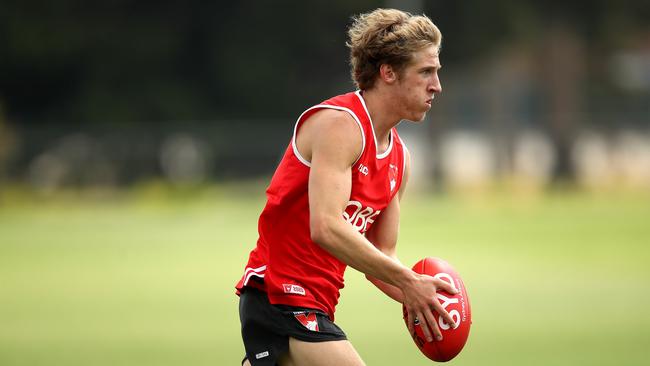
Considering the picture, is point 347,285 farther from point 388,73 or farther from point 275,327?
point 388,73

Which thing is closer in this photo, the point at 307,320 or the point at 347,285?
the point at 307,320

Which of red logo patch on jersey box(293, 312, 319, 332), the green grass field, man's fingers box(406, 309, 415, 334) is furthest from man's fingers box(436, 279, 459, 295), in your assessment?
the green grass field

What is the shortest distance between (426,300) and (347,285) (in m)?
11.1

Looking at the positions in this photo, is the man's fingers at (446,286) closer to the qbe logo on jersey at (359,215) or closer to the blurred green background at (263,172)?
the qbe logo on jersey at (359,215)

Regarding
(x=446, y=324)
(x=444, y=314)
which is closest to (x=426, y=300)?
(x=444, y=314)

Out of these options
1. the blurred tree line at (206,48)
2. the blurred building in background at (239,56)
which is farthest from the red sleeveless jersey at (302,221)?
the blurred tree line at (206,48)

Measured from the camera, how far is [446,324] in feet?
17.8

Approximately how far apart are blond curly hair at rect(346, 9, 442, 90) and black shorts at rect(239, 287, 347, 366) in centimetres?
113

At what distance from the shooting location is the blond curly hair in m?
5.36

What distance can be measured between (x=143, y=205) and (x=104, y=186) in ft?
6.02

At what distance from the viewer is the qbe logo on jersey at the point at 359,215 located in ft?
17.8

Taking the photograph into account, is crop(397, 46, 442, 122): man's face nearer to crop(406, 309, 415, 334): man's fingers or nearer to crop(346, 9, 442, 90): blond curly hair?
crop(346, 9, 442, 90): blond curly hair

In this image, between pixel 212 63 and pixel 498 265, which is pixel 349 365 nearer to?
pixel 498 265

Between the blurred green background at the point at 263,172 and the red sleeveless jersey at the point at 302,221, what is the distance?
4.52m
